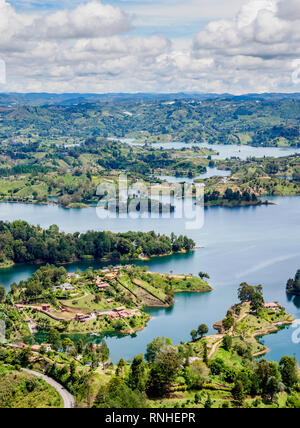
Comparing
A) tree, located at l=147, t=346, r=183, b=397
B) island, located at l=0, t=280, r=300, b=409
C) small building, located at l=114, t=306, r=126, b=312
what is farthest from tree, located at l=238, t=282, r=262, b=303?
tree, located at l=147, t=346, r=183, b=397

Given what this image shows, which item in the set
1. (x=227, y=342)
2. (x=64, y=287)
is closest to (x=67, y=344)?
(x=64, y=287)

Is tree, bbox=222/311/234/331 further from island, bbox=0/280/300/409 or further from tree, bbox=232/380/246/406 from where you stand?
tree, bbox=232/380/246/406

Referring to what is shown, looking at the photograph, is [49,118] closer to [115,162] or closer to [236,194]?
[115,162]

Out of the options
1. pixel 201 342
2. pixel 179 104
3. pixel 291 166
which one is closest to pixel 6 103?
pixel 179 104

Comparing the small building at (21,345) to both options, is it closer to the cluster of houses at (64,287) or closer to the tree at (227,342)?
the cluster of houses at (64,287)

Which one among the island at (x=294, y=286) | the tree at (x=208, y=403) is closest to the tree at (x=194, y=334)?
the tree at (x=208, y=403)
